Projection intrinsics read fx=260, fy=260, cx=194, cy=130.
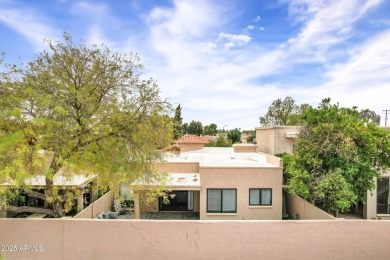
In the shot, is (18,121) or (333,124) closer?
(18,121)

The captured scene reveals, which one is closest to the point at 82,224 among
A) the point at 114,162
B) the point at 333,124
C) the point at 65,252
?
the point at 65,252

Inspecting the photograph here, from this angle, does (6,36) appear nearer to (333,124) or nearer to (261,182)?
(261,182)

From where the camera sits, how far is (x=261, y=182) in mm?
21625

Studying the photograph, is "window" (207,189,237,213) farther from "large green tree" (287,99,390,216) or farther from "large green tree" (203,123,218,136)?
"large green tree" (203,123,218,136)

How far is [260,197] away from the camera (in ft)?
71.4

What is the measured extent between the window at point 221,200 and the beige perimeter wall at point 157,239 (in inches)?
309

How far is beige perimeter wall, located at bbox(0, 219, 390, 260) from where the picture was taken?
44.1 ft

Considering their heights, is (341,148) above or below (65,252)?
above

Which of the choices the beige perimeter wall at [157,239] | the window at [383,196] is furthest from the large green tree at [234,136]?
the beige perimeter wall at [157,239]

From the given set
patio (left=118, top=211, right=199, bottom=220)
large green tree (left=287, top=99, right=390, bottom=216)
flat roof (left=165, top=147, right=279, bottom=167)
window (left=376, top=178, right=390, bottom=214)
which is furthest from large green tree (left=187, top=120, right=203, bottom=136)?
large green tree (left=287, top=99, right=390, bottom=216)

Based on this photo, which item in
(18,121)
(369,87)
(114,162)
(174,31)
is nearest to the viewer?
(18,121)

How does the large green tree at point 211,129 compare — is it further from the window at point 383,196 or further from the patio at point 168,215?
the window at point 383,196

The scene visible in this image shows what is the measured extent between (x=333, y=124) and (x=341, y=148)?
182cm

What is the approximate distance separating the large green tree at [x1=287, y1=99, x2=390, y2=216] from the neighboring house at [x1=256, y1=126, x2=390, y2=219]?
7.75 ft
